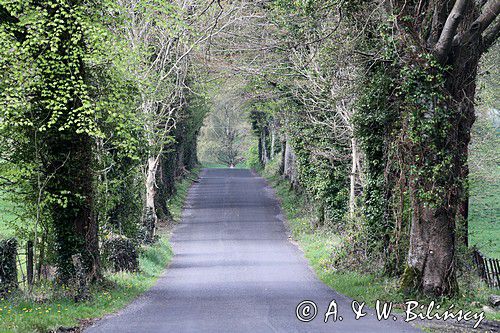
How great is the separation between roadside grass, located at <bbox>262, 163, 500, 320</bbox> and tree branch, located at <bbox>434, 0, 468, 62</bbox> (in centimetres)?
492

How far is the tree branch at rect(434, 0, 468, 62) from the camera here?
46.1ft

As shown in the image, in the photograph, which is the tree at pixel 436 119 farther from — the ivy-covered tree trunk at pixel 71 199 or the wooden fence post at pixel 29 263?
the wooden fence post at pixel 29 263

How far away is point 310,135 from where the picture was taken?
3134 cm

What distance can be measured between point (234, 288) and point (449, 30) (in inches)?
324

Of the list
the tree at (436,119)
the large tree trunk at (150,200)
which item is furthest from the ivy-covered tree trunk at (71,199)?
the large tree trunk at (150,200)

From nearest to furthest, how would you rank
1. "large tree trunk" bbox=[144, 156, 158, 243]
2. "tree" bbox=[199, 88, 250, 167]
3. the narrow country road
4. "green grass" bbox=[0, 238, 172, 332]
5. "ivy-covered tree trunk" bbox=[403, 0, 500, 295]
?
"green grass" bbox=[0, 238, 172, 332] < the narrow country road < "ivy-covered tree trunk" bbox=[403, 0, 500, 295] < "large tree trunk" bbox=[144, 156, 158, 243] < "tree" bbox=[199, 88, 250, 167]

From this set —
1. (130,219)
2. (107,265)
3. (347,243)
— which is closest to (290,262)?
(347,243)

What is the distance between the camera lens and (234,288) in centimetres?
1831

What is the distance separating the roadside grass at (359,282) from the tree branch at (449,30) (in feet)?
16.1

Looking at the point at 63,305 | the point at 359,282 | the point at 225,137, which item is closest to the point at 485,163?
the point at 359,282

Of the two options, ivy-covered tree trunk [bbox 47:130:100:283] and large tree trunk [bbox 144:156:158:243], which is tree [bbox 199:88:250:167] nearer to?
large tree trunk [bbox 144:156:158:243]

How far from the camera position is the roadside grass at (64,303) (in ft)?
38.3

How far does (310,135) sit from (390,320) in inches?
754

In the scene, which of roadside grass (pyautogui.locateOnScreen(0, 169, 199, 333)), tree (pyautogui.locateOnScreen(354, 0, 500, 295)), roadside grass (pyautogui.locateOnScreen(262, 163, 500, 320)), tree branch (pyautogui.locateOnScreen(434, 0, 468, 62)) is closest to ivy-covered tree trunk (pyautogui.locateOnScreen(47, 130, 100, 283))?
roadside grass (pyautogui.locateOnScreen(0, 169, 199, 333))
